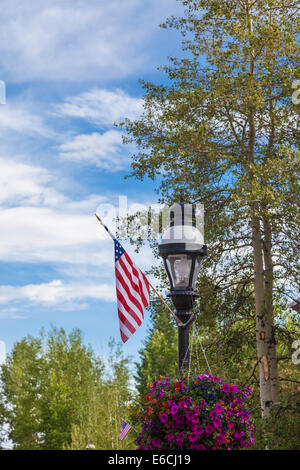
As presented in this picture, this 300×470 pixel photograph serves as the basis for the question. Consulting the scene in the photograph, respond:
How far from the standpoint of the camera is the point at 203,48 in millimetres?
14844

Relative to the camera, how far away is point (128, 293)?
930 cm

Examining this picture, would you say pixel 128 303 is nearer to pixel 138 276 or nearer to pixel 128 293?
pixel 128 293

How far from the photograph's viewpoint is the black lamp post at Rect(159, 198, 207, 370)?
730cm

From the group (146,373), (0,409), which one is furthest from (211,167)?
(0,409)

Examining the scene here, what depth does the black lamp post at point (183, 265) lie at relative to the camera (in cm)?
730

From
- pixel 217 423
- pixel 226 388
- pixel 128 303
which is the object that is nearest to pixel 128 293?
pixel 128 303

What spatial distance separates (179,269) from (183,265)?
0.07m

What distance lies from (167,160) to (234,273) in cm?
357

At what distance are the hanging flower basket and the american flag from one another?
8.33ft

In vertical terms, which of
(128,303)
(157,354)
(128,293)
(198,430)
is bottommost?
(198,430)

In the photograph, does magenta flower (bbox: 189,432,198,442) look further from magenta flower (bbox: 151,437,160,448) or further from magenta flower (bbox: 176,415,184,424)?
magenta flower (bbox: 151,437,160,448)

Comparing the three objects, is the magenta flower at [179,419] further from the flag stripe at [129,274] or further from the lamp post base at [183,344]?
the flag stripe at [129,274]

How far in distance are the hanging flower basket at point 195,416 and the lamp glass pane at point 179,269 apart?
4.21 feet
